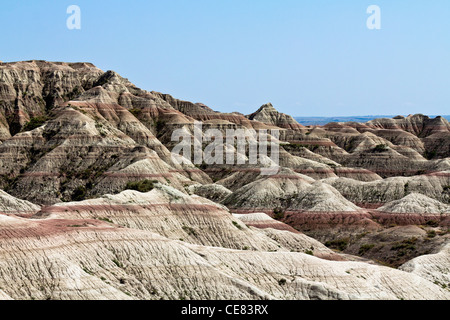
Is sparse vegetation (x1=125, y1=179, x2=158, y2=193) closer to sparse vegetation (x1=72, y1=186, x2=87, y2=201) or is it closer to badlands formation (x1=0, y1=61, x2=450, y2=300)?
badlands formation (x1=0, y1=61, x2=450, y2=300)

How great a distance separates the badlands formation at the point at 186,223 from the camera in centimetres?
6506

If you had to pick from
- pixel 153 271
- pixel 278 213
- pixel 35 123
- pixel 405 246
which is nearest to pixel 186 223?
pixel 153 271

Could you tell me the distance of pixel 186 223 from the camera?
313ft

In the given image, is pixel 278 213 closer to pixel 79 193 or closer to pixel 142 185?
pixel 142 185

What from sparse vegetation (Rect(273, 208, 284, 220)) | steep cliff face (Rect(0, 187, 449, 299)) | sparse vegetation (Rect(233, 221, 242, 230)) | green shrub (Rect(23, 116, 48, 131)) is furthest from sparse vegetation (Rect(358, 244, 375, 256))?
green shrub (Rect(23, 116, 48, 131))

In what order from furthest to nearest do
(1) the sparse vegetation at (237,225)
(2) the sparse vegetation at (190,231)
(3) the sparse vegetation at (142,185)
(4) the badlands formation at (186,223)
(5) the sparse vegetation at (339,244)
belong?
(3) the sparse vegetation at (142,185), (5) the sparse vegetation at (339,244), (1) the sparse vegetation at (237,225), (2) the sparse vegetation at (190,231), (4) the badlands formation at (186,223)

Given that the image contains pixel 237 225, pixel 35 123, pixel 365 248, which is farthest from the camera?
pixel 35 123

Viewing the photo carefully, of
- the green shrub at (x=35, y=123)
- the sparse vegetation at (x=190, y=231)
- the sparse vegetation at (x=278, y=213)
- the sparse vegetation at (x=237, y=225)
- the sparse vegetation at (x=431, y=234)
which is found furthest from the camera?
the green shrub at (x=35, y=123)

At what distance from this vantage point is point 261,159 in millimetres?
189125

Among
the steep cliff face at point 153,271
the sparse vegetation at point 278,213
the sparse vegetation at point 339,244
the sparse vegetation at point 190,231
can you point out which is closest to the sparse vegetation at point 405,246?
the sparse vegetation at point 339,244

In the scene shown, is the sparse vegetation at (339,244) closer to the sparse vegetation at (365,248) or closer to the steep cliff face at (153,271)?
the sparse vegetation at (365,248)

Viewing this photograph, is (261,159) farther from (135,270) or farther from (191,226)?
(135,270)

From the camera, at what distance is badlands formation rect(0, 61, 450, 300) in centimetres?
6506
